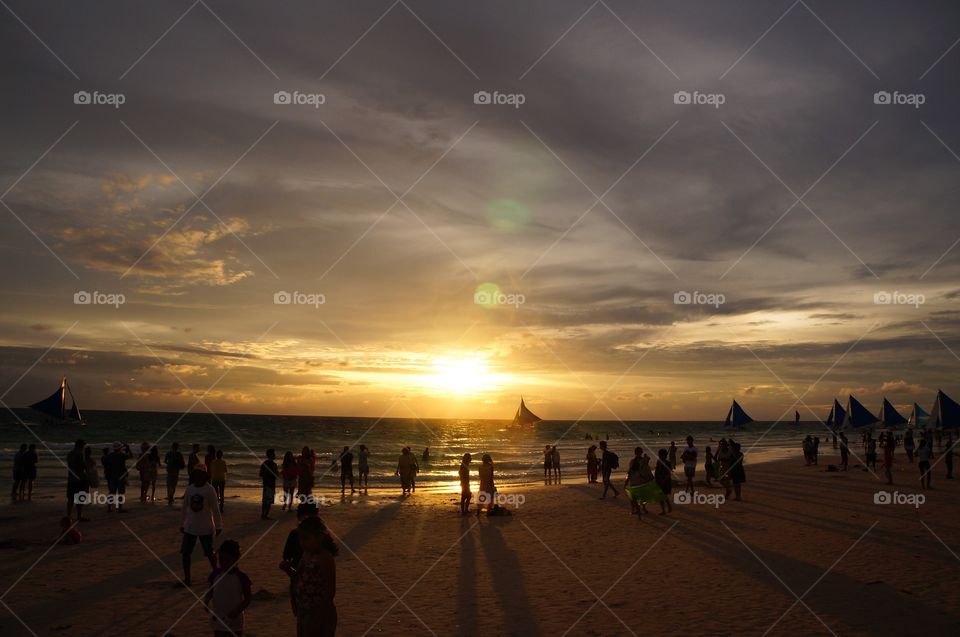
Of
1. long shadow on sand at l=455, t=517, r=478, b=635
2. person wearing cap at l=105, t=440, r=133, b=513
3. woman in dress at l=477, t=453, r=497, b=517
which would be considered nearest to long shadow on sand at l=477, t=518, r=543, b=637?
long shadow on sand at l=455, t=517, r=478, b=635

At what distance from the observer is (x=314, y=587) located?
6.05 meters

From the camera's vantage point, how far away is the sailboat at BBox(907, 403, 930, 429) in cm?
6344

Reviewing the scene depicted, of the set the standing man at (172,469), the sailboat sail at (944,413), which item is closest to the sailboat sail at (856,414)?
the sailboat sail at (944,413)

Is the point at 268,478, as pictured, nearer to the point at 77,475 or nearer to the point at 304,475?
the point at 304,475

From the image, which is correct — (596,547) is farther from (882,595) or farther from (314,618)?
(314,618)

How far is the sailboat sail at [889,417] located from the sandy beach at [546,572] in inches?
2054

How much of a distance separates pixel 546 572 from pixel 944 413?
47294mm

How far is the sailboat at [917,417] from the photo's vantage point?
63.4 meters

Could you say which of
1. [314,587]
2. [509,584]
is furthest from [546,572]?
[314,587]

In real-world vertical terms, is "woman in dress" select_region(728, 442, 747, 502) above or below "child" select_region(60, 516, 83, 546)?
above

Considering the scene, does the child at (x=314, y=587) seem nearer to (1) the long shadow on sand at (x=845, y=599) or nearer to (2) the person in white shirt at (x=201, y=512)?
(2) the person in white shirt at (x=201, y=512)

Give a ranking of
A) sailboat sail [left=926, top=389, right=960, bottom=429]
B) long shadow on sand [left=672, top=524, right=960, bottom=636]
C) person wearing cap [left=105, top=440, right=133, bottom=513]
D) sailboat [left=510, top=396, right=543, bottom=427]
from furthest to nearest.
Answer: sailboat [left=510, top=396, right=543, bottom=427] → sailboat sail [left=926, top=389, right=960, bottom=429] → person wearing cap [left=105, top=440, right=133, bottom=513] → long shadow on sand [left=672, top=524, right=960, bottom=636]

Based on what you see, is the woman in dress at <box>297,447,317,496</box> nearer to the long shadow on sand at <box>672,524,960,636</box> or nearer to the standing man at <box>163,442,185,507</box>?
the standing man at <box>163,442,185,507</box>

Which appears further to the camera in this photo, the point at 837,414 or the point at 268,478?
the point at 837,414
